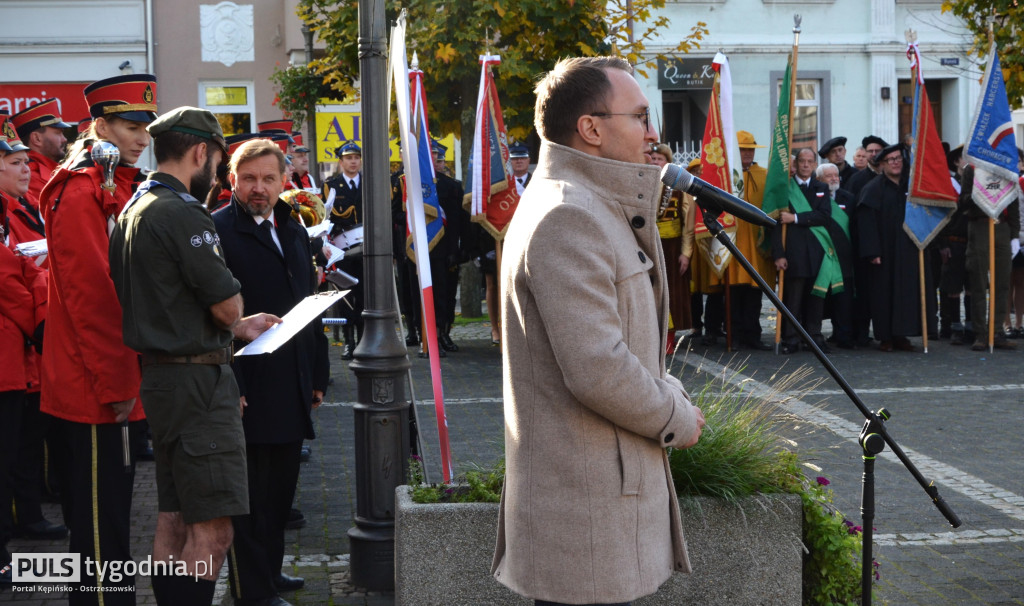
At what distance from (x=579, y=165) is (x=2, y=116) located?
5297mm

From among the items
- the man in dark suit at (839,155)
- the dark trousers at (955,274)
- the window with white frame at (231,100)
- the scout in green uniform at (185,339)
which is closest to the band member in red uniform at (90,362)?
the scout in green uniform at (185,339)

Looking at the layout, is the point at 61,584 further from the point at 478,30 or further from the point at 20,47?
the point at 20,47

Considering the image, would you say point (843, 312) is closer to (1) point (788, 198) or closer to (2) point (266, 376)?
(1) point (788, 198)

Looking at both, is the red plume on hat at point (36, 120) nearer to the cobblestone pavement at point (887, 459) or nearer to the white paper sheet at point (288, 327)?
the cobblestone pavement at point (887, 459)

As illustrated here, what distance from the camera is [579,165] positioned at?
303cm

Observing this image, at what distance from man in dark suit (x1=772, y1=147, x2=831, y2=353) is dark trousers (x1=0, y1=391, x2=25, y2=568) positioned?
9044mm

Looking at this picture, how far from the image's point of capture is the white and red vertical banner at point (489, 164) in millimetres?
13086

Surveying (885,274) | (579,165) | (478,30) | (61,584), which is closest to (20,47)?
(478,30)

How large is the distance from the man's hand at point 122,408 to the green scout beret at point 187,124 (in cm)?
102

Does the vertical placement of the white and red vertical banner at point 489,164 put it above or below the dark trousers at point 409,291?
above

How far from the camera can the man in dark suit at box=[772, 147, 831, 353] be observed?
1311 cm

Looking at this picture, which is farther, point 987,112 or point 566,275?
point 987,112

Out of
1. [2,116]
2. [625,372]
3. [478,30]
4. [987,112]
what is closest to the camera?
[625,372]

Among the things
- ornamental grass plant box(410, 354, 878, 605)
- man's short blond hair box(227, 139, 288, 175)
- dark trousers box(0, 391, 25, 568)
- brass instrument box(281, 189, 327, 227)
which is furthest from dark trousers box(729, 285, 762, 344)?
dark trousers box(0, 391, 25, 568)
